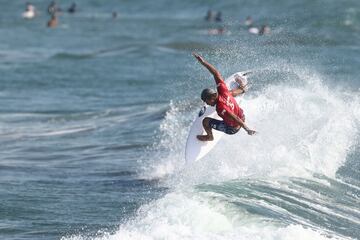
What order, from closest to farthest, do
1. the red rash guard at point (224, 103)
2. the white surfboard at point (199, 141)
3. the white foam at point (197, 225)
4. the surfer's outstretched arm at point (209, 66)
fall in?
the white foam at point (197, 225), the surfer's outstretched arm at point (209, 66), the red rash guard at point (224, 103), the white surfboard at point (199, 141)

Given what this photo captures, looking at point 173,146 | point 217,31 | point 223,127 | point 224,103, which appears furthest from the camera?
point 217,31

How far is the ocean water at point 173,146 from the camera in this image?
13594 millimetres

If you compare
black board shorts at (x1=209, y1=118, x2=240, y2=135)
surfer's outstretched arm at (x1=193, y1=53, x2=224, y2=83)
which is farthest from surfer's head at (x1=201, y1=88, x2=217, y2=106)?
black board shorts at (x1=209, y1=118, x2=240, y2=135)

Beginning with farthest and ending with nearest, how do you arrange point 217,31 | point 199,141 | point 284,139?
1. point 217,31
2. point 284,139
3. point 199,141

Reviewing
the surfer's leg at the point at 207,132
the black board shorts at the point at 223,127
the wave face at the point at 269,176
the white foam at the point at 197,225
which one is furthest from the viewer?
the surfer's leg at the point at 207,132

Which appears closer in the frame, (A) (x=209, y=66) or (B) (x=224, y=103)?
(A) (x=209, y=66)

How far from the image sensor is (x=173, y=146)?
71.4 feet

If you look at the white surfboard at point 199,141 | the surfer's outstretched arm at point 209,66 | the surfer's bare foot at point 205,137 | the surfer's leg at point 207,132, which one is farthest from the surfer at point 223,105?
the white surfboard at point 199,141

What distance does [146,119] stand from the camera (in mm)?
26750

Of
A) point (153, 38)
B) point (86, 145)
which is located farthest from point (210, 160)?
point (153, 38)

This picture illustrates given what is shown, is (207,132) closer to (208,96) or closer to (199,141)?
(199,141)

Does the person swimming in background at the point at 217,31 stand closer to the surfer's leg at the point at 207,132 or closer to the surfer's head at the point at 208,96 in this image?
the surfer's leg at the point at 207,132

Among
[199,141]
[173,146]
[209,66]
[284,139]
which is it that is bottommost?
[173,146]

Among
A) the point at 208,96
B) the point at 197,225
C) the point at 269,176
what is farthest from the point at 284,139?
the point at 197,225
